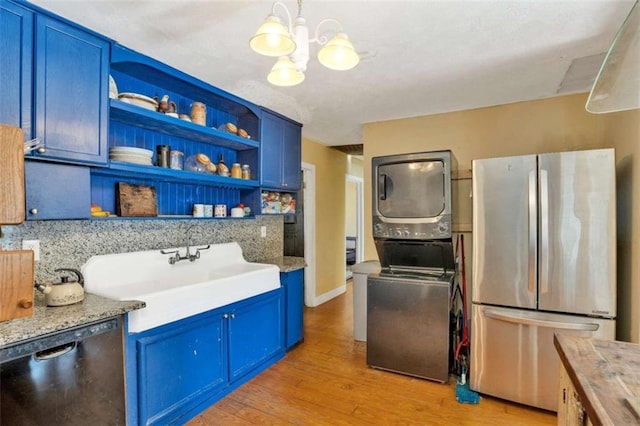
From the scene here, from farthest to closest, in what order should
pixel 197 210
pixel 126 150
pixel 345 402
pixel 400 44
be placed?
pixel 197 210
pixel 345 402
pixel 126 150
pixel 400 44

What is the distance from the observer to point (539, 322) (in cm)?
216

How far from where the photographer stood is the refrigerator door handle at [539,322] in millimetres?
2059

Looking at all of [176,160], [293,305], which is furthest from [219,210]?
[293,305]

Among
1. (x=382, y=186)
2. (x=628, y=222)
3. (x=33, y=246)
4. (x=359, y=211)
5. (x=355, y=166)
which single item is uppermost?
(x=355, y=166)

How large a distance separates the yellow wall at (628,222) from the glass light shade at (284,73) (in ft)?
6.77

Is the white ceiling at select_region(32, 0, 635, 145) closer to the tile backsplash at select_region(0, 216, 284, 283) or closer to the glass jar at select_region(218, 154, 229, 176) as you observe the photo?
the glass jar at select_region(218, 154, 229, 176)

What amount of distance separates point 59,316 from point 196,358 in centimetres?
88

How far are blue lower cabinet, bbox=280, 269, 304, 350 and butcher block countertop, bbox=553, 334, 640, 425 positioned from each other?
2.08 m

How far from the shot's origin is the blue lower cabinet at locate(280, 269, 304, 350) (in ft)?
9.89

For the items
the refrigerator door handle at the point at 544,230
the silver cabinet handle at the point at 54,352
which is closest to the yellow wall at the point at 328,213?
the refrigerator door handle at the point at 544,230

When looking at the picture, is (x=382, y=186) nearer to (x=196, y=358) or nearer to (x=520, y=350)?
(x=520, y=350)

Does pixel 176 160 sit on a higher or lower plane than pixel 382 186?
higher

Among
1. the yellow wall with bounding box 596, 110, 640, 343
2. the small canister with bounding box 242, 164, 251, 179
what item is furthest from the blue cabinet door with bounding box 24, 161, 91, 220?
the yellow wall with bounding box 596, 110, 640, 343

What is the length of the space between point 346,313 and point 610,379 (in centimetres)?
340
